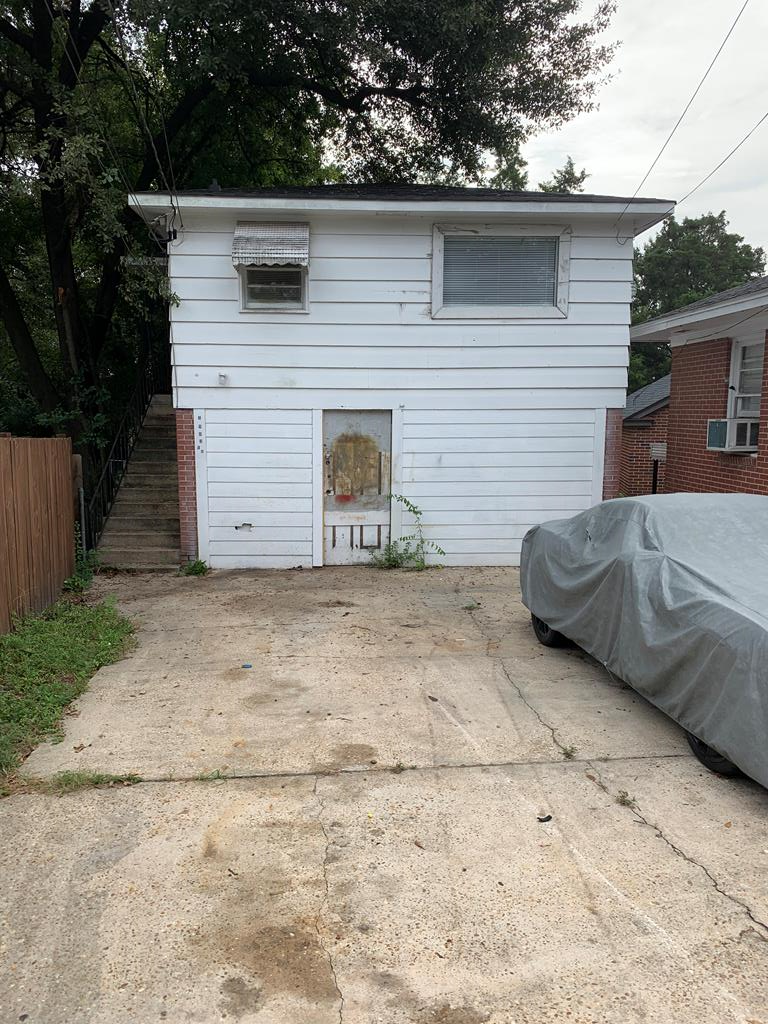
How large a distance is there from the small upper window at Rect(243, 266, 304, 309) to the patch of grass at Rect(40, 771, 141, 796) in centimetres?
656

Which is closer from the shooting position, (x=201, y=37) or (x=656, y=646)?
(x=656, y=646)

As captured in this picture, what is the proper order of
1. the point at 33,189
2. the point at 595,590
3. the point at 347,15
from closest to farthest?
the point at 595,590
the point at 347,15
the point at 33,189

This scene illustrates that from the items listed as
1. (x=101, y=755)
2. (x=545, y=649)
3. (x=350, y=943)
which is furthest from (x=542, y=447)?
(x=350, y=943)

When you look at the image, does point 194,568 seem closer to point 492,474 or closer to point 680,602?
point 492,474

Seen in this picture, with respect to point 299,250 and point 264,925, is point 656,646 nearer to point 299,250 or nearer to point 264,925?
point 264,925

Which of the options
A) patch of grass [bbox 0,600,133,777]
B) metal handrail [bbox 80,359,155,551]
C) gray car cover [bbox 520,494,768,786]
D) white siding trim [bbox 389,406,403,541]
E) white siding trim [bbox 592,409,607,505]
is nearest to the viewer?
gray car cover [bbox 520,494,768,786]

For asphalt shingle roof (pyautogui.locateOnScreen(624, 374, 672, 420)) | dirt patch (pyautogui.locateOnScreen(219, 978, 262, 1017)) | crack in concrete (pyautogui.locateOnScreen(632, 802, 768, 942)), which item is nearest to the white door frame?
crack in concrete (pyautogui.locateOnScreen(632, 802, 768, 942))

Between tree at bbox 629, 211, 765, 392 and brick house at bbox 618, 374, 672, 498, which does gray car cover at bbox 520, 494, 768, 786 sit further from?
tree at bbox 629, 211, 765, 392

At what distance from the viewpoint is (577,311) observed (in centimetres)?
920

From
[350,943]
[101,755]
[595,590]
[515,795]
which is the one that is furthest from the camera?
[595,590]

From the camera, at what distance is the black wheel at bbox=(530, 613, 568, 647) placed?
19.8ft

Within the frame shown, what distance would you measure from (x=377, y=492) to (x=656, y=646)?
5617mm

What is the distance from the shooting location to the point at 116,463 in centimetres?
1134

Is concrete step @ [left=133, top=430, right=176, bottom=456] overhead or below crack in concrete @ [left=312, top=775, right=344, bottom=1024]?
overhead
